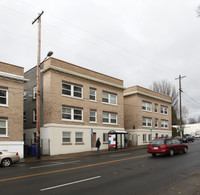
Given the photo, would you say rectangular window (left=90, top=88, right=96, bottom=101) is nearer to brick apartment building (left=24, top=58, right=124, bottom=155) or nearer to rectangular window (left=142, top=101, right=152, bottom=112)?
brick apartment building (left=24, top=58, right=124, bottom=155)

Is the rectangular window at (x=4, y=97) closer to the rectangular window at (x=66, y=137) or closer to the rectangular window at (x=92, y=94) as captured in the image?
the rectangular window at (x=66, y=137)

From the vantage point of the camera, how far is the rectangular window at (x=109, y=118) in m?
31.5

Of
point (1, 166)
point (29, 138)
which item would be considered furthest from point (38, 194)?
point (29, 138)

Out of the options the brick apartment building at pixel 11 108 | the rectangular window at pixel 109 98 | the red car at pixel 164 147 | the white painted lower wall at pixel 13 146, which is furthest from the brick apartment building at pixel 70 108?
the red car at pixel 164 147

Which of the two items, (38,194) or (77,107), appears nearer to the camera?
(38,194)

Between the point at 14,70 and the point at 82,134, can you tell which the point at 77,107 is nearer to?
the point at 82,134

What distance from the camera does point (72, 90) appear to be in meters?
27.3

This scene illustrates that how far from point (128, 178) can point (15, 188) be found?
4.55 meters

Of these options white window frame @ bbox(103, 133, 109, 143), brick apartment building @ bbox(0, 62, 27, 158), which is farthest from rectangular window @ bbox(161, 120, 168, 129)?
brick apartment building @ bbox(0, 62, 27, 158)

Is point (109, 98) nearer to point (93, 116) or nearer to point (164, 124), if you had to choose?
point (93, 116)

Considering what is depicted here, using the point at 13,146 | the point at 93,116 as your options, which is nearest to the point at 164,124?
the point at 93,116

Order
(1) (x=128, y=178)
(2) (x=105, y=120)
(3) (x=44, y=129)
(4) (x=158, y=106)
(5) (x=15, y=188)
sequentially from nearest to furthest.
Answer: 1. (5) (x=15, y=188)
2. (1) (x=128, y=178)
3. (3) (x=44, y=129)
4. (2) (x=105, y=120)
5. (4) (x=158, y=106)

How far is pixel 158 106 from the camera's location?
144 ft

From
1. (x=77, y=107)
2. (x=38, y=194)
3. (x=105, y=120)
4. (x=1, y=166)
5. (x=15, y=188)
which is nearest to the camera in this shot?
(x=38, y=194)
